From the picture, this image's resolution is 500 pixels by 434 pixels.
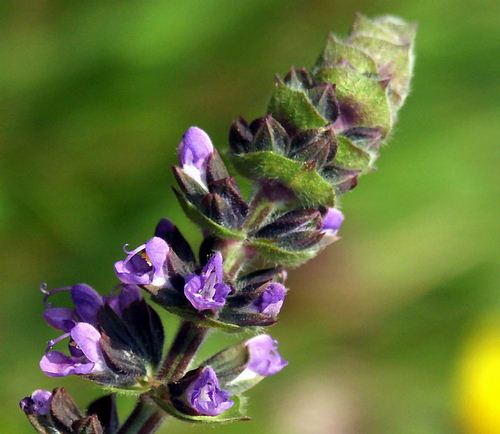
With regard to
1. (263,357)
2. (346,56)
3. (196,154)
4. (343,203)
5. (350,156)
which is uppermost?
(346,56)

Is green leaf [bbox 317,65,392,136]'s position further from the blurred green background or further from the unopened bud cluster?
the blurred green background

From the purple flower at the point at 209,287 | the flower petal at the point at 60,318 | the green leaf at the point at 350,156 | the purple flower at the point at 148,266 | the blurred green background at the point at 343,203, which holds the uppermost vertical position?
the green leaf at the point at 350,156

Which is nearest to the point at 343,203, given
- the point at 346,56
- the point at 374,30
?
the point at 374,30

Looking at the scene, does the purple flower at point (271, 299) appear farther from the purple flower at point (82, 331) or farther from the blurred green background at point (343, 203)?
the blurred green background at point (343, 203)

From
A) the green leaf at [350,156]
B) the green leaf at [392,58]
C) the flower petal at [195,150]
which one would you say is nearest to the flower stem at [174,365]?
the flower petal at [195,150]

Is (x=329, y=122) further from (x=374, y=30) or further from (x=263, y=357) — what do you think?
(x=263, y=357)

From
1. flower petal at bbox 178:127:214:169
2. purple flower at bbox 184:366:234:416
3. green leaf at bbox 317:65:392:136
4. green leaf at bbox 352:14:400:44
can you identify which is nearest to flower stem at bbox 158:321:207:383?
purple flower at bbox 184:366:234:416
